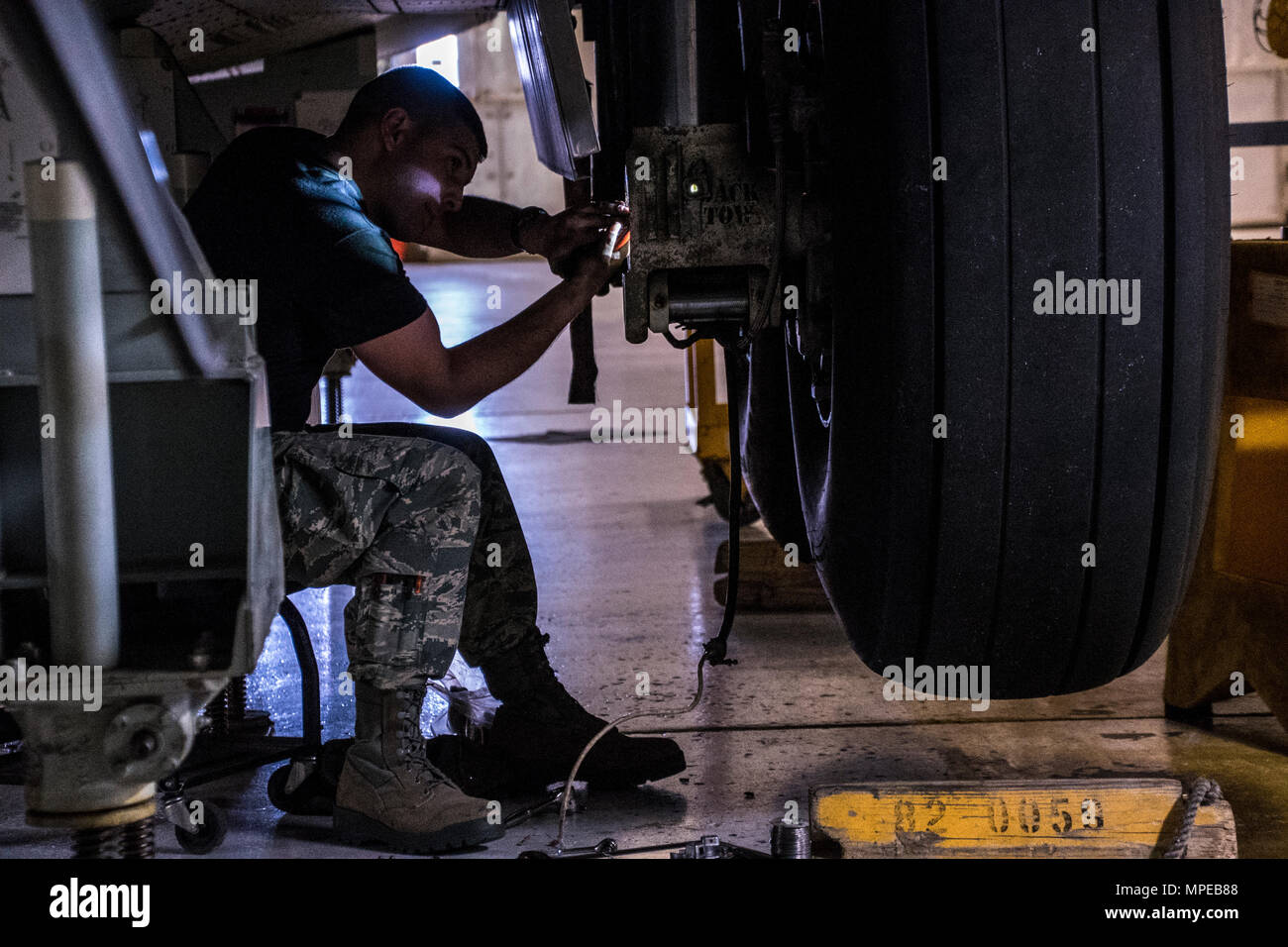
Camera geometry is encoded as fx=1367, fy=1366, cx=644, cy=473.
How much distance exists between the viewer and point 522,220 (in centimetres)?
254

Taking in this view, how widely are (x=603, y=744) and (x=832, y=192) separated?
0.98 m

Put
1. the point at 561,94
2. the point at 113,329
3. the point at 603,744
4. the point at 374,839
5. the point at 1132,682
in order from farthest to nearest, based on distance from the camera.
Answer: the point at 1132,682 < the point at 603,744 < the point at 374,839 < the point at 561,94 < the point at 113,329

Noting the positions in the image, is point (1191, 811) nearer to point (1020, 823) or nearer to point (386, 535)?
point (1020, 823)

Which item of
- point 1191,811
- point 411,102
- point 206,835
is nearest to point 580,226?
point 411,102

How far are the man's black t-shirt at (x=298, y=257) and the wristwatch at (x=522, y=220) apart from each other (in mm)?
438

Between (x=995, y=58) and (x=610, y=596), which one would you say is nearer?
(x=995, y=58)

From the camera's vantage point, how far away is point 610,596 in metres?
3.42

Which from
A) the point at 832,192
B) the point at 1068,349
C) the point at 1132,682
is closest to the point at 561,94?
the point at 832,192

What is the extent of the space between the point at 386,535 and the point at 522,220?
77 centimetres

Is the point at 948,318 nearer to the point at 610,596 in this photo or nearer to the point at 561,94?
the point at 561,94

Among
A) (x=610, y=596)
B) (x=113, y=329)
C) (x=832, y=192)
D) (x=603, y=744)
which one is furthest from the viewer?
(x=610, y=596)

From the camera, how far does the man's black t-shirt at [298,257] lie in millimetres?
2004

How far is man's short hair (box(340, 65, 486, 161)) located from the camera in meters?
2.26

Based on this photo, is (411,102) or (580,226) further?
(411,102)
